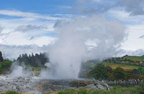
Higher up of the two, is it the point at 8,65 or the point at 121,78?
the point at 8,65

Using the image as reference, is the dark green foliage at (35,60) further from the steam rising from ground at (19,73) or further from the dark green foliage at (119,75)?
the dark green foliage at (119,75)

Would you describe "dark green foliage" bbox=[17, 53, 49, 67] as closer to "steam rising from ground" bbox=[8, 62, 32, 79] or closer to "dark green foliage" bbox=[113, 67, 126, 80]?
"steam rising from ground" bbox=[8, 62, 32, 79]

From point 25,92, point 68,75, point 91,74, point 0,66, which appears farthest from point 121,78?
point 0,66

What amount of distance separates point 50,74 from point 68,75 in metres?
7.27

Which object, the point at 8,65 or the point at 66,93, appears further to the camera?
the point at 8,65

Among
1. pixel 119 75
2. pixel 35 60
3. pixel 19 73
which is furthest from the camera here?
pixel 35 60

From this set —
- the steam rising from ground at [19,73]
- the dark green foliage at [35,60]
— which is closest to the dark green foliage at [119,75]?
the steam rising from ground at [19,73]

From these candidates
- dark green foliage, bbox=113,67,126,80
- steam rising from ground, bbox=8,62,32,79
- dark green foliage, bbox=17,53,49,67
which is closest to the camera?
dark green foliage, bbox=113,67,126,80

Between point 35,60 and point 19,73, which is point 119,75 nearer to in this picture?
point 19,73

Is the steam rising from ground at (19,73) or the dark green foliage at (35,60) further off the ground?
the dark green foliage at (35,60)

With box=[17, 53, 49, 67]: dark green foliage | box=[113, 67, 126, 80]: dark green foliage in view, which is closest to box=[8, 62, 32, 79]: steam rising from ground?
box=[113, 67, 126, 80]: dark green foliage

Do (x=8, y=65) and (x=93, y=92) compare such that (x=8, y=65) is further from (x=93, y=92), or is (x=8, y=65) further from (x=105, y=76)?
(x=93, y=92)

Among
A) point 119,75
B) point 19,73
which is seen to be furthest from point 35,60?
point 119,75

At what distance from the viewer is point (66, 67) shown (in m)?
69.7
